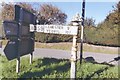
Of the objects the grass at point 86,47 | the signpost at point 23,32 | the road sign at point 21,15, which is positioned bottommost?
the grass at point 86,47

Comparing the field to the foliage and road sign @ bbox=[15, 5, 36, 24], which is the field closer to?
the foliage

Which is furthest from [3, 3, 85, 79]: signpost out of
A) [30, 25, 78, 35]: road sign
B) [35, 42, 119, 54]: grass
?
[35, 42, 119, 54]: grass

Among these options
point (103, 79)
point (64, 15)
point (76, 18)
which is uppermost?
→ point (64, 15)

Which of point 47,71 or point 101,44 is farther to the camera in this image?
point 101,44

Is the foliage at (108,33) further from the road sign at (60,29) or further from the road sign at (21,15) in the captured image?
the road sign at (60,29)

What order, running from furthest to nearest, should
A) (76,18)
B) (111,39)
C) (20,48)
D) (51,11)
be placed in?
(51,11) < (111,39) < (20,48) < (76,18)

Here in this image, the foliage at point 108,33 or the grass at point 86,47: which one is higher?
the foliage at point 108,33

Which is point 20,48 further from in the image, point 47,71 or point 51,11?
point 51,11

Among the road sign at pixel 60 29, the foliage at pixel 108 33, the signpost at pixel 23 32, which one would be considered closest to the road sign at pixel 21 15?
the signpost at pixel 23 32

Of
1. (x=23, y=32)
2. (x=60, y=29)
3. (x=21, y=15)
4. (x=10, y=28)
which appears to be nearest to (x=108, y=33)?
(x=23, y=32)

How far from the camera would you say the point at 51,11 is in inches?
1176

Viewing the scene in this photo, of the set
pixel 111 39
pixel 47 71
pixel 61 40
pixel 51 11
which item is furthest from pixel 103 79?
pixel 51 11

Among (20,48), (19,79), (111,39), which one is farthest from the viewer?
(111,39)

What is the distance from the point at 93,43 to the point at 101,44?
747 millimetres
